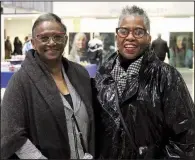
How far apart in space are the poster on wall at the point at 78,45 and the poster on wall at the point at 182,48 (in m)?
2.38

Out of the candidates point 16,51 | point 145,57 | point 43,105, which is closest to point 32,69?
point 43,105

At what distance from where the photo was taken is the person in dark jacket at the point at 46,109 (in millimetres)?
1537

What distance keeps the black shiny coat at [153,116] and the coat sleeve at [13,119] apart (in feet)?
1.29

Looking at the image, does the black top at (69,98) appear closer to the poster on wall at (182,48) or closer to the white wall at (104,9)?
the white wall at (104,9)

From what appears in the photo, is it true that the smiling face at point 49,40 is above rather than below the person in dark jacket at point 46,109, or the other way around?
above

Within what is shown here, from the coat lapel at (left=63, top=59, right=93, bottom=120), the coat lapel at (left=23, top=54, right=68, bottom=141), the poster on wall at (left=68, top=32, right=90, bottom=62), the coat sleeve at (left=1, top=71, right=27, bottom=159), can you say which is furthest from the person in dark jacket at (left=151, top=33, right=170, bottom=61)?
the coat sleeve at (left=1, top=71, right=27, bottom=159)

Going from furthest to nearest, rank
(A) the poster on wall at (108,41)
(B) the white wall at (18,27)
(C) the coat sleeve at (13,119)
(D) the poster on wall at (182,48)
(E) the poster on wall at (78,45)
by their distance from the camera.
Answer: (B) the white wall at (18,27) → (D) the poster on wall at (182,48) → (A) the poster on wall at (108,41) → (E) the poster on wall at (78,45) → (C) the coat sleeve at (13,119)

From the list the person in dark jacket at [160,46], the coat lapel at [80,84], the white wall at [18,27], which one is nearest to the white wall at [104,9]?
the person in dark jacket at [160,46]

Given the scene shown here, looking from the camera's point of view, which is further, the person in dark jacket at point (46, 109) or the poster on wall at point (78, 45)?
the poster on wall at point (78, 45)

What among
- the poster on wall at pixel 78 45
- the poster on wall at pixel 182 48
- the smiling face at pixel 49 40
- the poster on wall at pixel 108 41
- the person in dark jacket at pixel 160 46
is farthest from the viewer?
the poster on wall at pixel 182 48

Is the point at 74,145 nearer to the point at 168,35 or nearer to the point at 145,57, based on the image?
the point at 145,57

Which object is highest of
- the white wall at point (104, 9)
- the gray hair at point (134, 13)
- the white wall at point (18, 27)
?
the white wall at point (104, 9)

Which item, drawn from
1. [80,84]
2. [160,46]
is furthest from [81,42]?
[80,84]

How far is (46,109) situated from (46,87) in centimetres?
10
